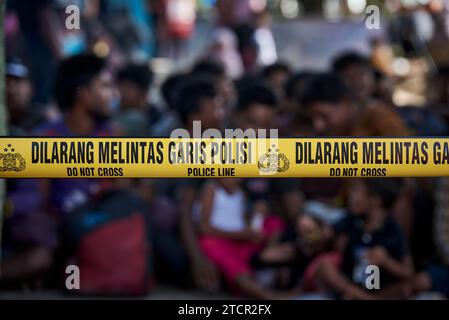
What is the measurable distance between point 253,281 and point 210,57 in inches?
142

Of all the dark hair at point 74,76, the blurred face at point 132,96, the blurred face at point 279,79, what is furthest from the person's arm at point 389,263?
the blurred face at point 132,96

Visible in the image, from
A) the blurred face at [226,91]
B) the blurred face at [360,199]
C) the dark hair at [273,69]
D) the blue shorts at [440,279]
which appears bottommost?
the blue shorts at [440,279]

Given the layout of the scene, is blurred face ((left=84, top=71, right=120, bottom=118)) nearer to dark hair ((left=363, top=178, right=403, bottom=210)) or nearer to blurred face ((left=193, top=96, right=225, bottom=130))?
blurred face ((left=193, top=96, right=225, bottom=130))

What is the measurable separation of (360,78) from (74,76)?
2.35m

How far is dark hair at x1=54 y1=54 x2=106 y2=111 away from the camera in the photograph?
5094 millimetres

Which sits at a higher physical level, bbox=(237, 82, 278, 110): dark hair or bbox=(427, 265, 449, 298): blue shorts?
bbox=(237, 82, 278, 110): dark hair

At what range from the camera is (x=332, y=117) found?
17.2ft

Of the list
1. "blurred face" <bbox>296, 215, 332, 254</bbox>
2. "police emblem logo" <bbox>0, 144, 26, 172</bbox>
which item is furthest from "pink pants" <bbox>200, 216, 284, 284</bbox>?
"police emblem logo" <bbox>0, 144, 26, 172</bbox>

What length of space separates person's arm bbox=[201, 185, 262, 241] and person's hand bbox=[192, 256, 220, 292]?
0.17 metres

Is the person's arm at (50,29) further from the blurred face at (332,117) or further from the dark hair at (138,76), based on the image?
the blurred face at (332,117)

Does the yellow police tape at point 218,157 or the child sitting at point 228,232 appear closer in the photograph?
the yellow police tape at point 218,157

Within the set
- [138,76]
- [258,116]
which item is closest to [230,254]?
[258,116]

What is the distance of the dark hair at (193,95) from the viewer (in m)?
5.23
